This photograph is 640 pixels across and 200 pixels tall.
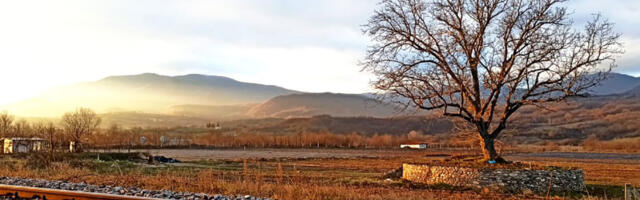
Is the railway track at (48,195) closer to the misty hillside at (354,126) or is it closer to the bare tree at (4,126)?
the bare tree at (4,126)

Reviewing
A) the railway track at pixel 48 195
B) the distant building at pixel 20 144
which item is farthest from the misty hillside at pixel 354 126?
the railway track at pixel 48 195

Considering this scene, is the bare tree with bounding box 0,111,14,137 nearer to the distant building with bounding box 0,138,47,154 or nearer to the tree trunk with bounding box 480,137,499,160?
the distant building with bounding box 0,138,47,154

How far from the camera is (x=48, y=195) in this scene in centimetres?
1123

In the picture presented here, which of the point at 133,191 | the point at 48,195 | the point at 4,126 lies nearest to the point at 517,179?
the point at 133,191

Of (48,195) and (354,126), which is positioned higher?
(354,126)

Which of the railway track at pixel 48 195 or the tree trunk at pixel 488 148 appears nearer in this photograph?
the railway track at pixel 48 195

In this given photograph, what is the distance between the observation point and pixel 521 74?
23.8m

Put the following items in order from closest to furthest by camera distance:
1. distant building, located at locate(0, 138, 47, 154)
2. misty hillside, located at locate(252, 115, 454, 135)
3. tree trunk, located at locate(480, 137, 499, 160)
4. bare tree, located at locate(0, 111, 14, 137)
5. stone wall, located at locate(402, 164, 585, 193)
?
1. stone wall, located at locate(402, 164, 585, 193)
2. tree trunk, located at locate(480, 137, 499, 160)
3. distant building, located at locate(0, 138, 47, 154)
4. bare tree, located at locate(0, 111, 14, 137)
5. misty hillside, located at locate(252, 115, 454, 135)

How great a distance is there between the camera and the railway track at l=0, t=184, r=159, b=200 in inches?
417

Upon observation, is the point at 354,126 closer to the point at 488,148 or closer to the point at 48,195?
the point at 488,148

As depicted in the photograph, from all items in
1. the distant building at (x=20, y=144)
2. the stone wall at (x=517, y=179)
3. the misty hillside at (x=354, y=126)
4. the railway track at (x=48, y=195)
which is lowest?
the stone wall at (x=517, y=179)

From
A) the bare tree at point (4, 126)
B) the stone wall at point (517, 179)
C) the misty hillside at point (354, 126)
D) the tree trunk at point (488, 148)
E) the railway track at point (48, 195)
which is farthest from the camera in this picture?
the misty hillside at point (354, 126)

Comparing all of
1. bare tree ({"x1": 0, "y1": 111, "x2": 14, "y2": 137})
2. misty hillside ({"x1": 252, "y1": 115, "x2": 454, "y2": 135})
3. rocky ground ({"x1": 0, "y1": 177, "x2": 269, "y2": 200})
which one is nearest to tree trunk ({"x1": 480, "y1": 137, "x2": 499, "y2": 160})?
rocky ground ({"x1": 0, "y1": 177, "x2": 269, "y2": 200})

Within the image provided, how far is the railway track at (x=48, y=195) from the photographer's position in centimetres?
1059
